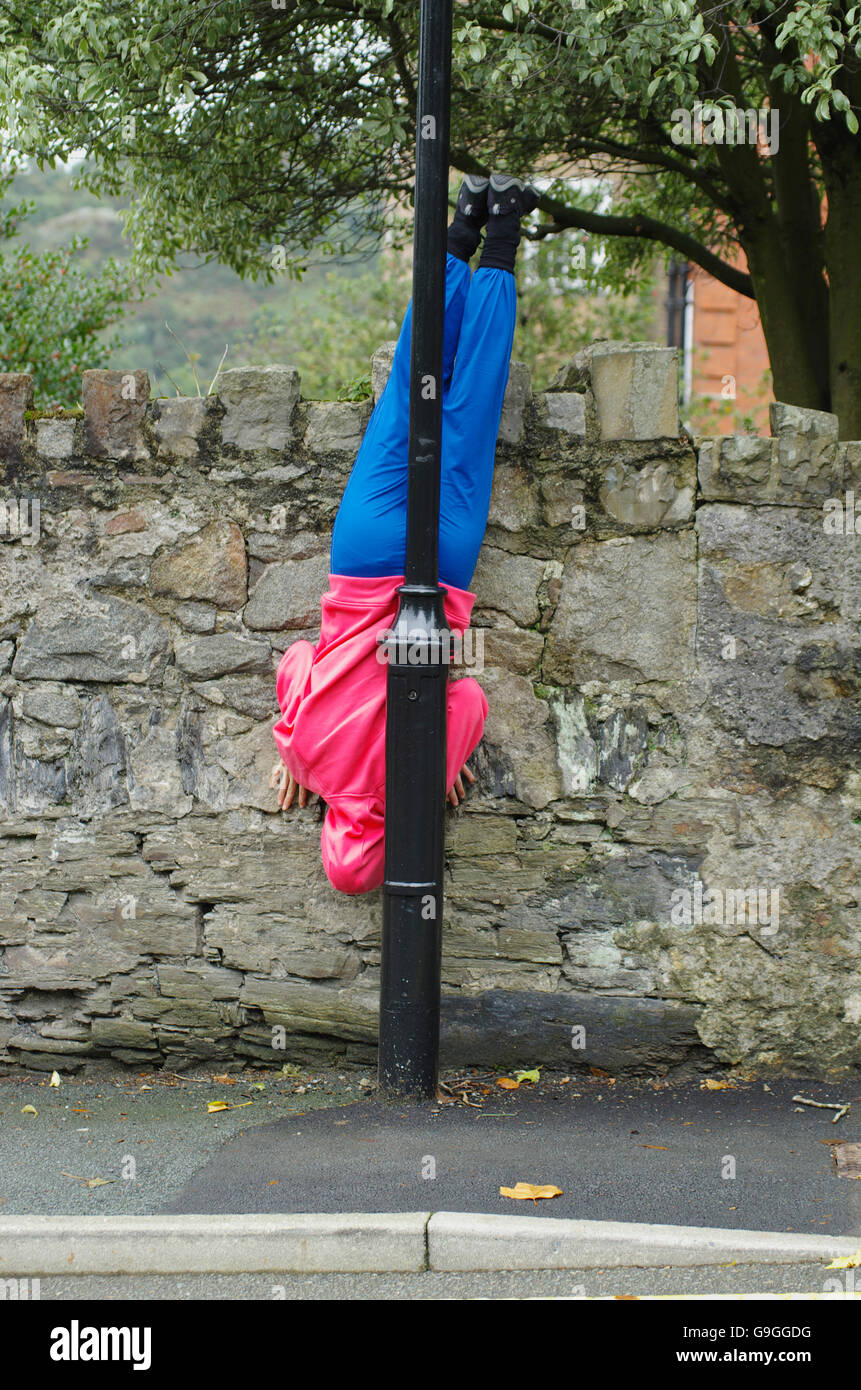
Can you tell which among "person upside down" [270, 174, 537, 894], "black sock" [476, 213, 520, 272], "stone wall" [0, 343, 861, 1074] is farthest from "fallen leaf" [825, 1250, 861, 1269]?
"black sock" [476, 213, 520, 272]

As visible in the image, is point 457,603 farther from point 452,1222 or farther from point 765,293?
point 765,293

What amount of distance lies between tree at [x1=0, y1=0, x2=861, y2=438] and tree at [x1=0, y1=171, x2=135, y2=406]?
1.17 metres

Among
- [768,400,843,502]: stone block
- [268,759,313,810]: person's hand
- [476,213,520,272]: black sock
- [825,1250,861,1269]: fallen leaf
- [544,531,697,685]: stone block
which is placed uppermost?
[476,213,520,272]: black sock

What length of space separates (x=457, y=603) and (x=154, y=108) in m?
3.82

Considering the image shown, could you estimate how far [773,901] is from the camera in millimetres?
4543

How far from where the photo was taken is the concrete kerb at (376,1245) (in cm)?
340

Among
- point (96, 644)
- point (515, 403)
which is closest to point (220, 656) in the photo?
point (96, 644)

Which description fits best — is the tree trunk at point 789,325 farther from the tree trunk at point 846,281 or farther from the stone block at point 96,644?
the stone block at point 96,644

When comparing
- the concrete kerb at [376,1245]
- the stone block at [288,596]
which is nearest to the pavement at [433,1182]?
the concrete kerb at [376,1245]

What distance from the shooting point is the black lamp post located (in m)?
4.01

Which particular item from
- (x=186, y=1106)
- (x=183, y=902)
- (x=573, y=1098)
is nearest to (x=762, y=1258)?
(x=573, y=1098)

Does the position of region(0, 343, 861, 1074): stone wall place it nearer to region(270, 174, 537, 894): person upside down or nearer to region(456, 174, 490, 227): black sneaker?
region(270, 174, 537, 894): person upside down

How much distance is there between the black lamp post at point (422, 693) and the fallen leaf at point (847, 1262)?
146 cm

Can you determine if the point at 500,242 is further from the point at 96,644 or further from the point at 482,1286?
the point at 482,1286
